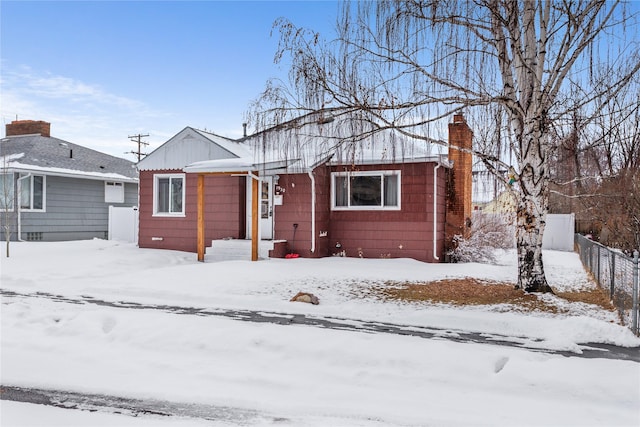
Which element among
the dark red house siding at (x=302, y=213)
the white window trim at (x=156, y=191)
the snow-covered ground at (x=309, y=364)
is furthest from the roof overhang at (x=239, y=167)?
the snow-covered ground at (x=309, y=364)

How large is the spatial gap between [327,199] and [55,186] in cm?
1314

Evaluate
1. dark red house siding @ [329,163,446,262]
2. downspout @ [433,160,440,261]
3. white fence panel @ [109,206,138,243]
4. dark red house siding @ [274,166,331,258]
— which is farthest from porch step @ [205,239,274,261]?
white fence panel @ [109,206,138,243]

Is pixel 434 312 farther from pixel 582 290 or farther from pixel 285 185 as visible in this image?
pixel 285 185

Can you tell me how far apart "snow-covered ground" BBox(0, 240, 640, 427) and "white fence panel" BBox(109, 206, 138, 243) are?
11.5 meters

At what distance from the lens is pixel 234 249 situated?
1383cm

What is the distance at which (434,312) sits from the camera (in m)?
6.92

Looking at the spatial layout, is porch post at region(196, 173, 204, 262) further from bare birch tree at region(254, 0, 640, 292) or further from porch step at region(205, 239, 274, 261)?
bare birch tree at region(254, 0, 640, 292)

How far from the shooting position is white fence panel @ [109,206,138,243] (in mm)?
20047

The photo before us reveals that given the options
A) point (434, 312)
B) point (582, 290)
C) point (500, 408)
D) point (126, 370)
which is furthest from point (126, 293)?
point (582, 290)

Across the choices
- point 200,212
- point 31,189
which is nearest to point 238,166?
point 200,212

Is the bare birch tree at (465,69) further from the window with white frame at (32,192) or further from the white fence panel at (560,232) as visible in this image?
the window with white frame at (32,192)

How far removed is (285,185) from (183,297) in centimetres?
608

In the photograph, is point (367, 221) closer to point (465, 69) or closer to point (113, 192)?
point (465, 69)

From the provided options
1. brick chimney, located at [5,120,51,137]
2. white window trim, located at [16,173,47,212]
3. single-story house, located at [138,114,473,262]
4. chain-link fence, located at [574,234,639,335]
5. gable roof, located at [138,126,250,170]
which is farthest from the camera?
brick chimney, located at [5,120,51,137]
